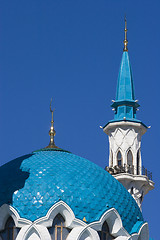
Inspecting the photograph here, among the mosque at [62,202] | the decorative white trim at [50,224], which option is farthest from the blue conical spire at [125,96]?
the decorative white trim at [50,224]

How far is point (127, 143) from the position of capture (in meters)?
41.3

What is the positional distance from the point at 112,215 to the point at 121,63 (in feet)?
46.1

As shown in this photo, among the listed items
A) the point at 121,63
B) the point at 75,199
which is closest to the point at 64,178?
the point at 75,199

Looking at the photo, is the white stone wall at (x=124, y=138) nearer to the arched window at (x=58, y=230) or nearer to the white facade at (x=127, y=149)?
the white facade at (x=127, y=149)

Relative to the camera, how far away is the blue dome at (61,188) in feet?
98.6

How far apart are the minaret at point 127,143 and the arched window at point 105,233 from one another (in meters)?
9.46

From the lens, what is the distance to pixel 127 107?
4200 centimetres

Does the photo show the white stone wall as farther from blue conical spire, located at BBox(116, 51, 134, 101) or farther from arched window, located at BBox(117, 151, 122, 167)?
blue conical spire, located at BBox(116, 51, 134, 101)

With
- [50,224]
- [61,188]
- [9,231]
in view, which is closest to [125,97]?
[61,188]

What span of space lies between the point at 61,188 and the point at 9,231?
82.9 inches

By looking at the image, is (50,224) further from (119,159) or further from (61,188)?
(119,159)

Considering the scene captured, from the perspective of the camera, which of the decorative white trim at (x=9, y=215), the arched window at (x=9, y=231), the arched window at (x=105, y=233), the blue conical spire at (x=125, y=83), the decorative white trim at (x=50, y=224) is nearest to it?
the decorative white trim at (x=50, y=224)

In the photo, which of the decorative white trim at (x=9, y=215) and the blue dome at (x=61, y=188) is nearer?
the decorative white trim at (x=9, y=215)

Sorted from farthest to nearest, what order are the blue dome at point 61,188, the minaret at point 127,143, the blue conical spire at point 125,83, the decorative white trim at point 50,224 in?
the blue conical spire at point 125,83, the minaret at point 127,143, the blue dome at point 61,188, the decorative white trim at point 50,224
